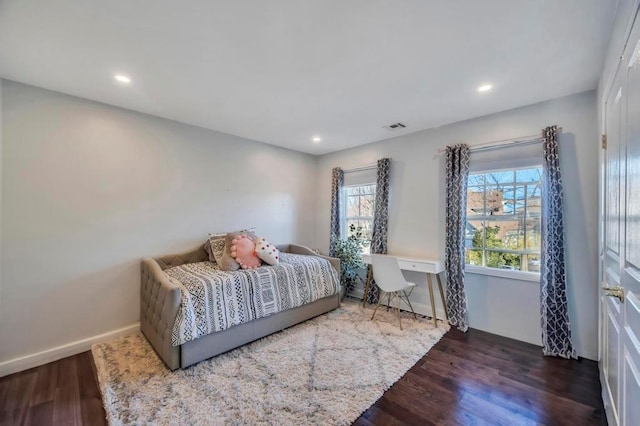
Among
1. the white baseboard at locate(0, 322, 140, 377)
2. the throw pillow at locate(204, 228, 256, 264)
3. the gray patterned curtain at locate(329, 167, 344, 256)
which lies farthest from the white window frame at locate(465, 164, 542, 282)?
the white baseboard at locate(0, 322, 140, 377)

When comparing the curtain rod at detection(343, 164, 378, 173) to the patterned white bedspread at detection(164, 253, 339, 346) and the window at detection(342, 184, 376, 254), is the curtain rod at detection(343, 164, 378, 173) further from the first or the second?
the patterned white bedspread at detection(164, 253, 339, 346)

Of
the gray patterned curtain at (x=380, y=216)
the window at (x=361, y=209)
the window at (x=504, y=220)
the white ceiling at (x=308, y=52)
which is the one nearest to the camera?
the white ceiling at (x=308, y=52)

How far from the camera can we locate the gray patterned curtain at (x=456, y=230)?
3.07 metres

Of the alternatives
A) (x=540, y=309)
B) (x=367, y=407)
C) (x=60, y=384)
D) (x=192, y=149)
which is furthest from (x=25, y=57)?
(x=540, y=309)

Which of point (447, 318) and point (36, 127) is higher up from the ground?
point (36, 127)

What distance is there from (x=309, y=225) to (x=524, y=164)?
320cm

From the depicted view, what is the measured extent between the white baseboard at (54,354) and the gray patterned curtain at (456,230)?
12.0ft

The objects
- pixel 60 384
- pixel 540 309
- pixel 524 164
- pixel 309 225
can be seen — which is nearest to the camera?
pixel 60 384

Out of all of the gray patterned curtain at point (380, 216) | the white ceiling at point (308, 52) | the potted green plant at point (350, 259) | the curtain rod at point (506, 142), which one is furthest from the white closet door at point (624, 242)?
the potted green plant at point (350, 259)

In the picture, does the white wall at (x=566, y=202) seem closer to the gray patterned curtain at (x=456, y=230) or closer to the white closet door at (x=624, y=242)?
the gray patterned curtain at (x=456, y=230)

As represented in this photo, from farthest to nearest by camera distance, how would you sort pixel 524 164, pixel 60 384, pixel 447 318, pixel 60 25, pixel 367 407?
pixel 447 318
pixel 524 164
pixel 60 384
pixel 367 407
pixel 60 25

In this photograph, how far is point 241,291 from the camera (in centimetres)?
265

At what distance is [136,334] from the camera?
289 centimetres

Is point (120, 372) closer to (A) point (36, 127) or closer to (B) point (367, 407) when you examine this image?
(B) point (367, 407)
